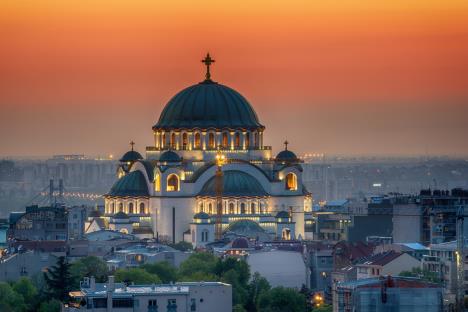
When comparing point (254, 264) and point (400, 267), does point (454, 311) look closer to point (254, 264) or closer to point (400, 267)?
point (400, 267)

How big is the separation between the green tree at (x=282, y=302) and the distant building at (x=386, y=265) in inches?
175

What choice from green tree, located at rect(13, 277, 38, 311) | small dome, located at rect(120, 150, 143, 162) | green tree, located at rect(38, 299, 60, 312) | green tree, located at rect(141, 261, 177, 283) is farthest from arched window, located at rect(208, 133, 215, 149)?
→ green tree, located at rect(38, 299, 60, 312)

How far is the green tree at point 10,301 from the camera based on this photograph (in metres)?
86.2

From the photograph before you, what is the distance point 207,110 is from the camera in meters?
129

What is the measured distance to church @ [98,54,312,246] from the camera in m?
126

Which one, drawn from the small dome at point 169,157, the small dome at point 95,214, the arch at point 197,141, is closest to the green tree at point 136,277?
the small dome at point 169,157

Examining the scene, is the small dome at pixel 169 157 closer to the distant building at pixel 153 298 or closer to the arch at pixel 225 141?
the arch at pixel 225 141

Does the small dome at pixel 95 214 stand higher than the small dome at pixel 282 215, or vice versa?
the small dome at pixel 95 214

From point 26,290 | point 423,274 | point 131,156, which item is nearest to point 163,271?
point 26,290

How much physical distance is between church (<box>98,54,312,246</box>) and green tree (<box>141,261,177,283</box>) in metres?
25.2

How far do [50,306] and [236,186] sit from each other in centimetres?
4335

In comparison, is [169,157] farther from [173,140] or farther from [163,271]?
[163,271]

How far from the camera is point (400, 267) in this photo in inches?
3728

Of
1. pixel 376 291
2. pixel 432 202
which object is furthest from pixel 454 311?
pixel 432 202
